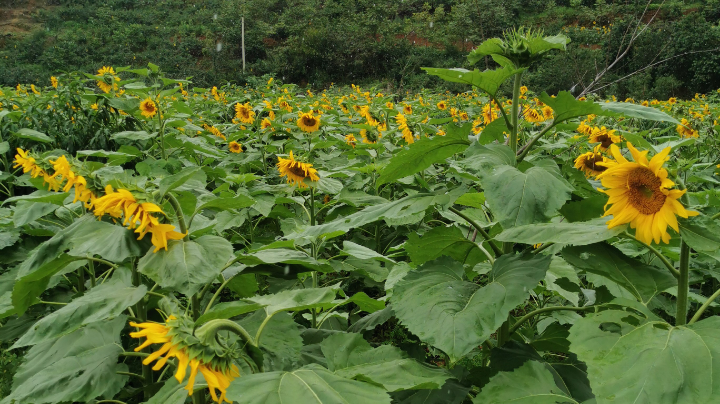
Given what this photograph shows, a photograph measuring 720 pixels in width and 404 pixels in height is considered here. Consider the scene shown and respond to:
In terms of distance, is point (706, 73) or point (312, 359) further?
point (706, 73)

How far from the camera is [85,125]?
163 inches

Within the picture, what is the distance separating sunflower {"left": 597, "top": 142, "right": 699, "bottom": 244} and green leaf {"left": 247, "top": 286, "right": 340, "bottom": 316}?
0.62 meters

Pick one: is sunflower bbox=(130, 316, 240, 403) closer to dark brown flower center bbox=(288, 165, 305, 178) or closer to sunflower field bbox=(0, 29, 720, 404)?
sunflower field bbox=(0, 29, 720, 404)

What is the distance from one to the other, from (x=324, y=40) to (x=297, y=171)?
21.6m

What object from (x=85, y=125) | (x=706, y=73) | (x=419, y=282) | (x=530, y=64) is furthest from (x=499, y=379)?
(x=706, y=73)

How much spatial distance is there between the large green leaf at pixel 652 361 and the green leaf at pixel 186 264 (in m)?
0.76

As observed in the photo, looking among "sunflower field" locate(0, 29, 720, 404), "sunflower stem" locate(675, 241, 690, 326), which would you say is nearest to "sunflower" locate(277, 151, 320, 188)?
"sunflower field" locate(0, 29, 720, 404)

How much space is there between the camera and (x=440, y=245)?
1351 mm

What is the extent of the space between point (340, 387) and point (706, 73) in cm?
2189

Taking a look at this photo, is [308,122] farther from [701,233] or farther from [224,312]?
[701,233]

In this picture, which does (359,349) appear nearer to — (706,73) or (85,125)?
(85,125)

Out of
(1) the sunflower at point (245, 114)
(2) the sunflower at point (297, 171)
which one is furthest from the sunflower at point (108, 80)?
(2) the sunflower at point (297, 171)

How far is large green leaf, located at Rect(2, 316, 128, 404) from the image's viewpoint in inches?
44.7

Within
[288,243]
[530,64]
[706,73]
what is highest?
[530,64]
